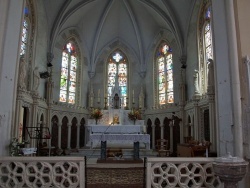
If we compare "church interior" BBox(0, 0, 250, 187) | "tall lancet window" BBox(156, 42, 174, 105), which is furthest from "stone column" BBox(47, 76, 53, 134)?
"tall lancet window" BBox(156, 42, 174, 105)

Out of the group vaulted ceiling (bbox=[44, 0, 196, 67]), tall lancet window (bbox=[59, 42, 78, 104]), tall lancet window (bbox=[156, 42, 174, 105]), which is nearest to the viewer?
vaulted ceiling (bbox=[44, 0, 196, 67])

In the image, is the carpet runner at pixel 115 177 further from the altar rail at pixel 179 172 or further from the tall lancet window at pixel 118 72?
the tall lancet window at pixel 118 72

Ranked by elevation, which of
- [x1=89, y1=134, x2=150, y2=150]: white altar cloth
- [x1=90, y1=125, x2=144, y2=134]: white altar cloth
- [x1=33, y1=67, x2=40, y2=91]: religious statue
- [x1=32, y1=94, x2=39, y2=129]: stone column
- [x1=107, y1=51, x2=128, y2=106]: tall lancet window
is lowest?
[x1=89, y1=134, x2=150, y2=150]: white altar cloth

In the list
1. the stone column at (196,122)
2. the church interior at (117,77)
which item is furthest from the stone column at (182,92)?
the stone column at (196,122)

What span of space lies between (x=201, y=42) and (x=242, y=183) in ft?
36.0

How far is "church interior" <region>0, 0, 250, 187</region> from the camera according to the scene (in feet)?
40.7

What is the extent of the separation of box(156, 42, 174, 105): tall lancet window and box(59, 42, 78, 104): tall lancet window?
6432 mm

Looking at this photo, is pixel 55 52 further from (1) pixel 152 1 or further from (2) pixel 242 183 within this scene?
(2) pixel 242 183

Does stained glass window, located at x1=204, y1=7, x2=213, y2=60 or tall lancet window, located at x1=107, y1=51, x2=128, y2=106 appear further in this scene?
tall lancet window, located at x1=107, y1=51, x2=128, y2=106

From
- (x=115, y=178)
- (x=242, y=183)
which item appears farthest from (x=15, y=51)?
(x=242, y=183)

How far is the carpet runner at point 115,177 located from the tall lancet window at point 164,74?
9.96 metres

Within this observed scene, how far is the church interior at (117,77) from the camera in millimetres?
12391

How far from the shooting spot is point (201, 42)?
574 inches

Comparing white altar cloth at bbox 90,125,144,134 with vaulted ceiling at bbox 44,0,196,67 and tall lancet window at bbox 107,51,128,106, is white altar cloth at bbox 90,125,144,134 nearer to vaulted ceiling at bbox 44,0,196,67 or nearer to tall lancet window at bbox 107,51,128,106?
vaulted ceiling at bbox 44,0,196,67
